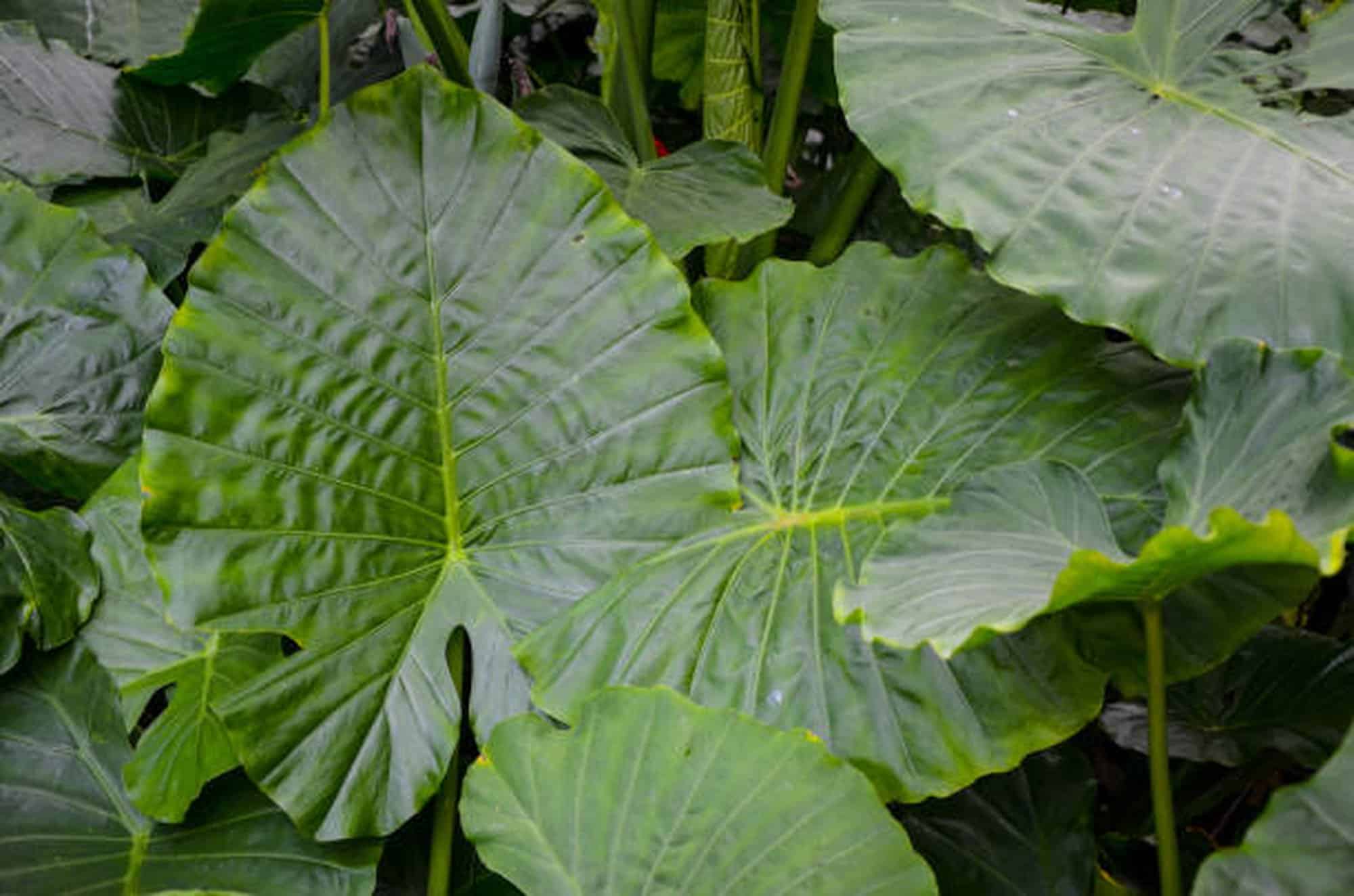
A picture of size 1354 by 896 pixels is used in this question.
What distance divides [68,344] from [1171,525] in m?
0.88

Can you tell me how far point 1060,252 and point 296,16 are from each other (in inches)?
30.6

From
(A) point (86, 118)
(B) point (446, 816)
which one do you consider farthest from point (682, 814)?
(A) point (86, 118)

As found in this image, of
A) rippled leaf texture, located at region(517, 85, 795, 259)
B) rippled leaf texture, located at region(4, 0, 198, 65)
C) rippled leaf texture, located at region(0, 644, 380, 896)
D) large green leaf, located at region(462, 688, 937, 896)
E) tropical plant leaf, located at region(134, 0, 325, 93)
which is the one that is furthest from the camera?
rippled leaf texture, located at region(4, 0, 198, 65)

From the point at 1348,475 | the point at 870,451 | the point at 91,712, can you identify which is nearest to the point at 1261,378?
the point at 1348,475

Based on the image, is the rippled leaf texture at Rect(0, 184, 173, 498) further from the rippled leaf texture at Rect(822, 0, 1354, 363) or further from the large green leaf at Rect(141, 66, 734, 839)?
the rippled leaf texture at Rect(822, 0, 1354, 363)

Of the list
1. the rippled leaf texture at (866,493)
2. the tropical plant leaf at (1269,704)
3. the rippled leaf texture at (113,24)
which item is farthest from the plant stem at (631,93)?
the tropical plant leaf at (1269,704)

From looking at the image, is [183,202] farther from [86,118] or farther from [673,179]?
[673,179]

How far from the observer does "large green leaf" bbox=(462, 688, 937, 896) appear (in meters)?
0.71

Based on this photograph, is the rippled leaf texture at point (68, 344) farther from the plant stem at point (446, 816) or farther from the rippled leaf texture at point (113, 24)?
the rippled leaf texture at point (113, 24)

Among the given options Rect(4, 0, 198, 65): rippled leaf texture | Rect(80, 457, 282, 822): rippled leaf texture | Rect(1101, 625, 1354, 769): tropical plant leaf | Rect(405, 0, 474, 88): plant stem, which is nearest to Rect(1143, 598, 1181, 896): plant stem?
Rect(1101, 625, 1354, 769): tropical plant leaf

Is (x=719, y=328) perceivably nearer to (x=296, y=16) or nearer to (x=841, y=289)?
(x=841, y=289)

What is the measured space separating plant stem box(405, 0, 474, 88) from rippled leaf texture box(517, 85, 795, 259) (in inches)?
4.2

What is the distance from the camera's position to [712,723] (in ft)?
2.40

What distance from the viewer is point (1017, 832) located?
960mm
